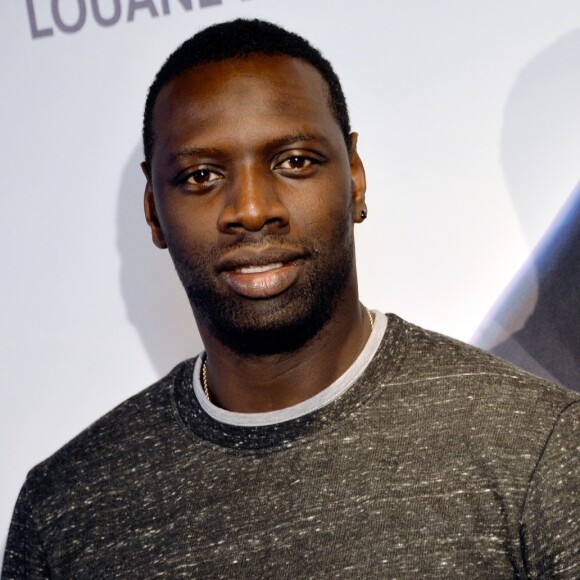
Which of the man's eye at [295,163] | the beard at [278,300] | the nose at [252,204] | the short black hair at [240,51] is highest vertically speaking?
the short black hair at [240,51]

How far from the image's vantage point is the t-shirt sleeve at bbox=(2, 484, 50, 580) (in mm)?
1403

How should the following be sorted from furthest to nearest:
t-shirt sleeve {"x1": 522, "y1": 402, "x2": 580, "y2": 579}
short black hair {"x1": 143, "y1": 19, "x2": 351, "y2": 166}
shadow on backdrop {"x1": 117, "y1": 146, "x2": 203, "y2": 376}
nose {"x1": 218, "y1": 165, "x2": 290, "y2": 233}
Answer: shadow on backdrop {"x1": 117, "y1": 146, "x2": 203, "y2": 376}, short black hair {"x1": 143, "y1": 19, "x2": 351, "y2": 166}, nose {"x1": 218, "y1": 165, "x2": 290, "y2": 233}, t-shirt sleeve {"x1": 522, "y1": 402, "x2": 580, "y2": 579}

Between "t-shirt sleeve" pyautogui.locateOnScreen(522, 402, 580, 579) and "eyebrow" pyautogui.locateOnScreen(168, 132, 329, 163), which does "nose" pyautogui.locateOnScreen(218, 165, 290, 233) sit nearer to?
"eyebrow" pyautogui.locateOnScreen(168, 132, 329, 163)

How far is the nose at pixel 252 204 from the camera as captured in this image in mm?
1254

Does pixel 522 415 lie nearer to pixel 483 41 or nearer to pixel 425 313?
pixel 425 313

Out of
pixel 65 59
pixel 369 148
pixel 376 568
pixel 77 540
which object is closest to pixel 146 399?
pixel 77 540

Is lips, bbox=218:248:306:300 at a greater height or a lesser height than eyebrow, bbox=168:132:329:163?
lesser

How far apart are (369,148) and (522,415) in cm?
62

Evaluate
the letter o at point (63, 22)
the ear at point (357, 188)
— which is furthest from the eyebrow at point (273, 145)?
the letter o at point (63, 22)

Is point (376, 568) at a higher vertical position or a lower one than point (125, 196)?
lower

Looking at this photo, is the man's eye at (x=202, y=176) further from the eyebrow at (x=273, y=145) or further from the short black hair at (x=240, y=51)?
the short black hair at (x=240, y=51)

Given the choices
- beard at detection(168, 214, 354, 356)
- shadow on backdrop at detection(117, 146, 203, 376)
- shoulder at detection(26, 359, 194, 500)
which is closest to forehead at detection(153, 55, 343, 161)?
beard at detection(168, 214, 354, 356)

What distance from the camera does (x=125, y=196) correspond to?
1.84m

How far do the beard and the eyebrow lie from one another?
4.3 inches
